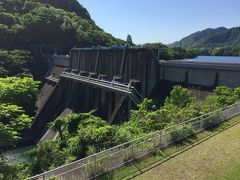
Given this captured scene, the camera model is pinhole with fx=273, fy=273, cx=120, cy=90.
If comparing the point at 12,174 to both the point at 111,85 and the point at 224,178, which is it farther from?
the point at 111,85

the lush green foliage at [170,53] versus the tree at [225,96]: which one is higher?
the lush green foliage at [170,53]

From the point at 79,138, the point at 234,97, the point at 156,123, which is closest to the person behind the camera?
the point at 79,138

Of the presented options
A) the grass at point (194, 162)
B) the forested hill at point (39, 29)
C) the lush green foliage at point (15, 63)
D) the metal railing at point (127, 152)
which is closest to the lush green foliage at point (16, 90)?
the metal railing at point (127, 152)

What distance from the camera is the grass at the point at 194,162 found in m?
12.7

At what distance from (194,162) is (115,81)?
2807cm

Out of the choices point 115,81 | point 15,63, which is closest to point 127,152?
point 115,81

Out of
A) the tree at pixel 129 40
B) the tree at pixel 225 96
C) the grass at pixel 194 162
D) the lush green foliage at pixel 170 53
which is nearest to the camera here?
the grass at pixel 194 162

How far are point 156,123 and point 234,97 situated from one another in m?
10.3

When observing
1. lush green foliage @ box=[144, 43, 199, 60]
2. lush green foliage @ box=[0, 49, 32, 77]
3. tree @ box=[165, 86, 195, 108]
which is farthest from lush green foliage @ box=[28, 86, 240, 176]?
lush green foliage @ box=[144, 43, 199, 60]

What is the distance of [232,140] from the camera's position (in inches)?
666

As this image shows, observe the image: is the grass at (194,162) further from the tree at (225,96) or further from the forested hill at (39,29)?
the forested hill at (39,29)

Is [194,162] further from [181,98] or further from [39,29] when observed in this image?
[39,29]

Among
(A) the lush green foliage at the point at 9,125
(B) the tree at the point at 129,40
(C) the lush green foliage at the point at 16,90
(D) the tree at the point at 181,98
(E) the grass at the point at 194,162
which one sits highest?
(B) the tree at the point at 129,40

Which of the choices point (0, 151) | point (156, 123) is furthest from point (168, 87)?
point (0, 151)
